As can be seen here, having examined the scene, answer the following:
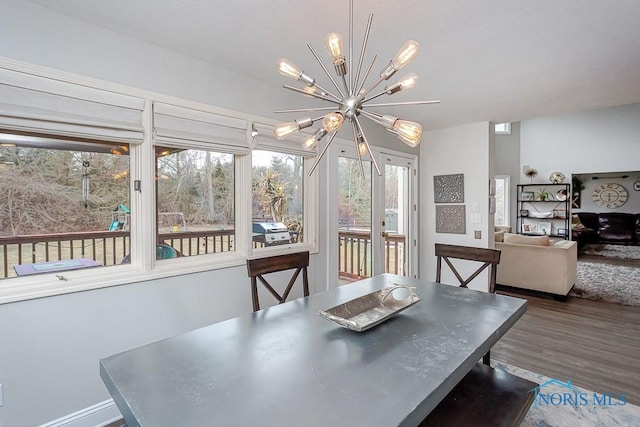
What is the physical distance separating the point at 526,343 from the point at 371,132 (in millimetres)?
2715

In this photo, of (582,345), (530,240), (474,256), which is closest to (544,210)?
(530,240)

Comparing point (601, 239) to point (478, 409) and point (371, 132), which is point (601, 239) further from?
point (478, 409)

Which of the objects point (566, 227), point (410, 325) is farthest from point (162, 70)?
point (566, 227)

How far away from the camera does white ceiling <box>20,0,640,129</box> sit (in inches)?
68.9

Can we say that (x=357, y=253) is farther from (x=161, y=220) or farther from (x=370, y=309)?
(x=161, y=220)

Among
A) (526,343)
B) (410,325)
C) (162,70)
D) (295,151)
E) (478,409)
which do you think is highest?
(162,70)

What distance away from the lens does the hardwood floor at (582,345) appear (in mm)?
2436

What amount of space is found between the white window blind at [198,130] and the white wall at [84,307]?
126mm

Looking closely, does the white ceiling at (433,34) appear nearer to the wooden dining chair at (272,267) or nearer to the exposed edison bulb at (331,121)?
the exposed edison bulb at (331,121)

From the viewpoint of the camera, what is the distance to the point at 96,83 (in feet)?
6.29

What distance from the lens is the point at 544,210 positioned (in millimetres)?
9039

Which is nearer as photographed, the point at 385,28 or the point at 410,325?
the point at 410,325

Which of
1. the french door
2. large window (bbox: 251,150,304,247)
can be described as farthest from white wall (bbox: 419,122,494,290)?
large window (bbox: 251,150,304,247)

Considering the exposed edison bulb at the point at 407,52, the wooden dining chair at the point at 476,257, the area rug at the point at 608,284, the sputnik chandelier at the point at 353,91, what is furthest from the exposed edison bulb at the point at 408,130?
the area rug at the point at 608,284
